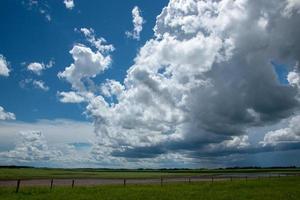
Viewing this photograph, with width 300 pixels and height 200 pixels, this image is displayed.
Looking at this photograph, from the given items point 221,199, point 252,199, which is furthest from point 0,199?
point 252,199

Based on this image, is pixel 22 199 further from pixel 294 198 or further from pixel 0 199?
pixel 294 198

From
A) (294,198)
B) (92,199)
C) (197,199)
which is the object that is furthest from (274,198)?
(92,199)

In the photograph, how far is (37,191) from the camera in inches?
1769

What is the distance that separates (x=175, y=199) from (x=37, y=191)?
62.3ft

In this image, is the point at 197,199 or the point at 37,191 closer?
the point at 197,199

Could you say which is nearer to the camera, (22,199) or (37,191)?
(22,199)

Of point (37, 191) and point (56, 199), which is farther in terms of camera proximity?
point (37, 191)

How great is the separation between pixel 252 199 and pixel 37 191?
25801mm

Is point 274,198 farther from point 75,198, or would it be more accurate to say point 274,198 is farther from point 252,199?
point 75,198

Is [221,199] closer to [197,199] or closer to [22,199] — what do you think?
[197,199]

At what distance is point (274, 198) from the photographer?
35.3m

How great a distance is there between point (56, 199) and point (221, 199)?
1599cm

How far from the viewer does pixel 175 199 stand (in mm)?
35406

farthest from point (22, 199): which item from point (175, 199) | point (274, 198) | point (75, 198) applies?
point (274, 198)
